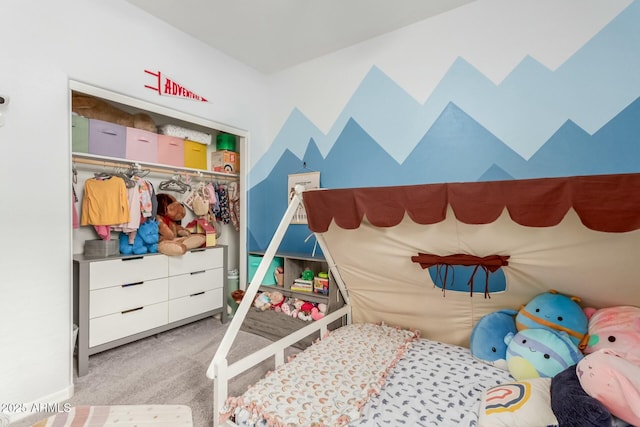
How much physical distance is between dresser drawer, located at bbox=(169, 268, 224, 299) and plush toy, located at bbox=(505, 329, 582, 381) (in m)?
2.50

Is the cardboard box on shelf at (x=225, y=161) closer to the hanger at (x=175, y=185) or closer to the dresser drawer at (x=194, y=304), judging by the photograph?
the hanger at (x=175, y=185)

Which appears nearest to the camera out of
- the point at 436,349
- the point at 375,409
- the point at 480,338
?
the point at 375,409

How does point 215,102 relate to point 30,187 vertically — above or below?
above

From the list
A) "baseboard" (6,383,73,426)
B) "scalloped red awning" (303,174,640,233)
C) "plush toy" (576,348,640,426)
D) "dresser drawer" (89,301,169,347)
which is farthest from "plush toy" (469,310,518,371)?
Answer: "dresser drawer" (89,301,169,347)

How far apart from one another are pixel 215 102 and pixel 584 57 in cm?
275

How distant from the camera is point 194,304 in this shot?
110 inches

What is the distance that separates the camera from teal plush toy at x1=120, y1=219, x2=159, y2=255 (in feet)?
8.00

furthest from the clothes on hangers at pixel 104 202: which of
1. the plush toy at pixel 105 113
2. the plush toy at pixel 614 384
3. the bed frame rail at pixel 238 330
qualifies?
the plush toy at pixel 614 384

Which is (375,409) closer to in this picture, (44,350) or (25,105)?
(44,350)

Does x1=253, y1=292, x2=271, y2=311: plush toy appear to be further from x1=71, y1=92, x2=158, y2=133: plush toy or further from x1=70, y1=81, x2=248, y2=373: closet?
x1=71, y1=92, x2=158, y2=133: plush toy

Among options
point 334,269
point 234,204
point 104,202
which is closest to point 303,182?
point 234,204

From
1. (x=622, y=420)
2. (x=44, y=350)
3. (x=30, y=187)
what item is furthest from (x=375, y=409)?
(x=30, y=187)

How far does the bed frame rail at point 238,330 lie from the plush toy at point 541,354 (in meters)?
1.12

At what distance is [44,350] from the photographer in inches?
69.6
